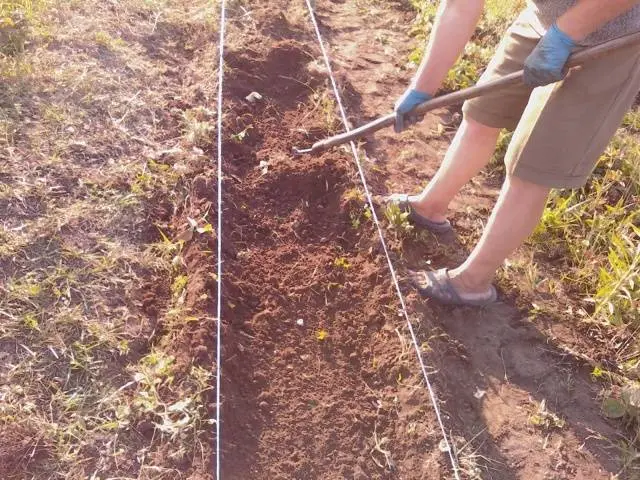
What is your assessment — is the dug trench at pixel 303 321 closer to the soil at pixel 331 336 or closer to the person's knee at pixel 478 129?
the soil at pixel 331 336

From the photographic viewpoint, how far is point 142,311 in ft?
7.38

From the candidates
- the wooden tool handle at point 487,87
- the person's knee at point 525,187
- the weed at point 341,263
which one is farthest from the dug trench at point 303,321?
the person's knee at point 525,187

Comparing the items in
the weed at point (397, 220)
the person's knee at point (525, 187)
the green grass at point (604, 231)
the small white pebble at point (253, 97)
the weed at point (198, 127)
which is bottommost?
the weed at point (198, 127)

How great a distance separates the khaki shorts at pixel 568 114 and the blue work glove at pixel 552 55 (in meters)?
0.09

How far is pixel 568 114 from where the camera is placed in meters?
1.82

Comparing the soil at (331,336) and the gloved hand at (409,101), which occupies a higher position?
the gloved hand at (409,101)

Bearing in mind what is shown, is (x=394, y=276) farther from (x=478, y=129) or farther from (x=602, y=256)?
(x=602, y=256)

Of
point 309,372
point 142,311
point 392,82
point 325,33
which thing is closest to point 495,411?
point 309,372

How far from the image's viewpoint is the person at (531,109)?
1716 millimetres

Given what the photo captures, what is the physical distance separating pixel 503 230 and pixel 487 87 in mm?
515

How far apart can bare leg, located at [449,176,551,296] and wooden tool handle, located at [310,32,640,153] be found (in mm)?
328

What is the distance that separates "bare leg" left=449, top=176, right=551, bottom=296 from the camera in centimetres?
201

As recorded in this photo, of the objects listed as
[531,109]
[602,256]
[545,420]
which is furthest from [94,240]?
[602,256]

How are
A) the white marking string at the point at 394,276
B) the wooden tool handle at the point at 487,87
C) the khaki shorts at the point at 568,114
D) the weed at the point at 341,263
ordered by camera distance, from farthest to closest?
the weed at the point at 341,263
the white marking string at the point at 394,276
the khaki shorts at the point at 568,114
the wooden tool handle at the point at 487,87
